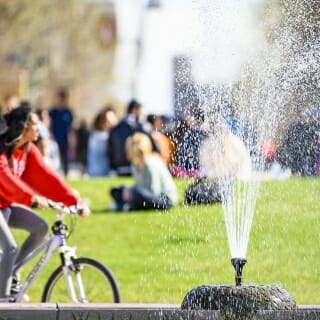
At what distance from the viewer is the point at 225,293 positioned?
9281 mm

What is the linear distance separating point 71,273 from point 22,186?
0.76m

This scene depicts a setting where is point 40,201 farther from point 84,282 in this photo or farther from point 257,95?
point 257,95

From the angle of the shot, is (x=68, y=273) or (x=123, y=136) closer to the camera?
(x=68, y=273)

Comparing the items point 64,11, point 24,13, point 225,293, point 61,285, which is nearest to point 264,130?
point 61,285

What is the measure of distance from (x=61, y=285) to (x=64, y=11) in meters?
45.6

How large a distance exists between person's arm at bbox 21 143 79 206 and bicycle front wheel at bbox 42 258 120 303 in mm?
491

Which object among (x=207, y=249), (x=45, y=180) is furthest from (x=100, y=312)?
(x=207, y=249)

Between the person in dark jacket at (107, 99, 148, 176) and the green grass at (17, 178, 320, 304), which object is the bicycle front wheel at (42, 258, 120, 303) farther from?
the person in dark jacket at (107, 99, 148, 176)

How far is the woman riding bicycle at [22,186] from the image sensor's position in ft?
36.5

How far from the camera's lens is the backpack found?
1520 centimetres

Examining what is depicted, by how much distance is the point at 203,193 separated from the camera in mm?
15680

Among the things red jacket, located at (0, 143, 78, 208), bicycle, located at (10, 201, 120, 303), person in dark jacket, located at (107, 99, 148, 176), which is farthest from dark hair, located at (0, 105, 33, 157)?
person in dark jacket, located at (107, 99, 148, 176)

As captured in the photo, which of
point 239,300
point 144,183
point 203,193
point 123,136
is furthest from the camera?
point 123,136

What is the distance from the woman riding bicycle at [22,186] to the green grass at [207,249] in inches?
63.1
